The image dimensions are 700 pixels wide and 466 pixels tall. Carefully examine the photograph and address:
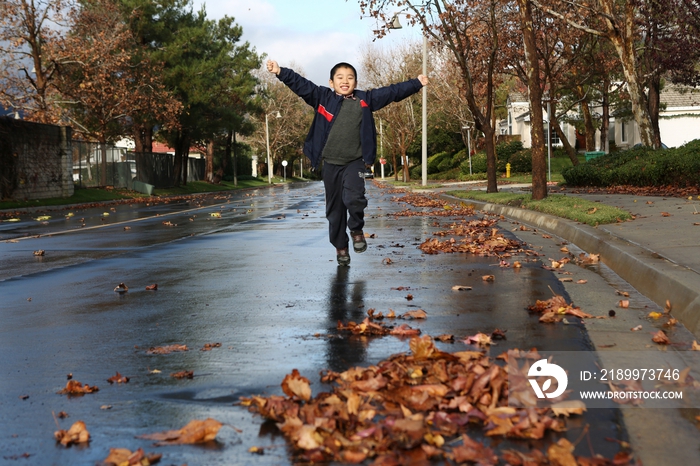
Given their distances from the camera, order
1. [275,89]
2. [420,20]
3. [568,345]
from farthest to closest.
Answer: [275,89], [420,20], [568,345]

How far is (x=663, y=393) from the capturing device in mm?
4305

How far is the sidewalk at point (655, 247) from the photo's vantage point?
6594mm

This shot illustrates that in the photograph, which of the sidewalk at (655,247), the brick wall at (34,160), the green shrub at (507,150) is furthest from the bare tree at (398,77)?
the sidewalk at (655,247)

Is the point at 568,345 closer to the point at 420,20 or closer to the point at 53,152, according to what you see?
the point at 420,20

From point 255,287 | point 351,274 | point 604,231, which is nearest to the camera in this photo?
point 255,287

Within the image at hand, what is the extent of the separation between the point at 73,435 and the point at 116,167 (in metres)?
46.5

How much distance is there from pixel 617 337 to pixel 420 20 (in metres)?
24.5

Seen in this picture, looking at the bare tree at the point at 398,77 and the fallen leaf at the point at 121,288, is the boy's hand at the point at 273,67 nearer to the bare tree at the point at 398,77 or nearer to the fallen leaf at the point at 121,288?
the fallen leaf at the point at 121,288

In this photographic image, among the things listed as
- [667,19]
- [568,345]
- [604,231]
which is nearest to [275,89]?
[667,19]

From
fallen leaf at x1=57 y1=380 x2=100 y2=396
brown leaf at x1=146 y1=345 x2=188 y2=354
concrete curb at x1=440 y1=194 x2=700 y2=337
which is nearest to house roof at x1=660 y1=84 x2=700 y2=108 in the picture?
concrete curb at x1=440 y1=194 x2=700 y2=337

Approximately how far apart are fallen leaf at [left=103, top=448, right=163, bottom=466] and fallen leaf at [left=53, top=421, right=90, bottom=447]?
0.30 meters

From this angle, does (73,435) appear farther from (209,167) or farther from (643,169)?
(209,167)

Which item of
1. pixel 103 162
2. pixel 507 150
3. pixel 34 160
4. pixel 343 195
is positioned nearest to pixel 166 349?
pixel 343 195

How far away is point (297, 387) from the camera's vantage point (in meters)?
4.21
